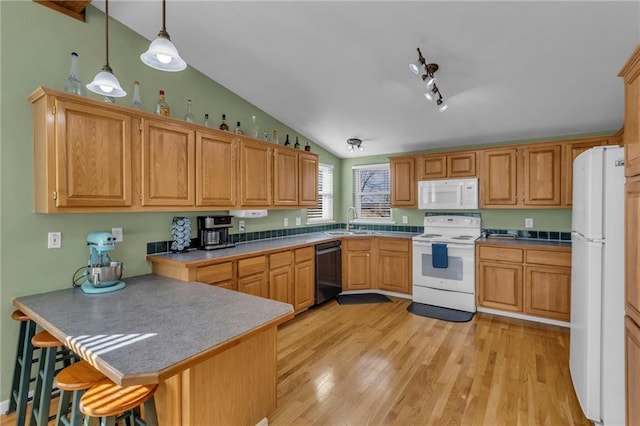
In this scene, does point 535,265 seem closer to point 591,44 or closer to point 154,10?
point 591,44

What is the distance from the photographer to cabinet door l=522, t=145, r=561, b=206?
3547 millimetres

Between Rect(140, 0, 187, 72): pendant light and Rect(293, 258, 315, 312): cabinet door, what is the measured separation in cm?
248

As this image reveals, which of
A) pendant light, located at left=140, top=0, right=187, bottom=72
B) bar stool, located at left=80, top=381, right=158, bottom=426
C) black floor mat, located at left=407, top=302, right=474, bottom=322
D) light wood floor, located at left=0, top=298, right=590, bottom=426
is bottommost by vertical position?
light wood floor, located at left=0, top=298, right=590, bottom=426

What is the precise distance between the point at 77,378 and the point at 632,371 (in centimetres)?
252

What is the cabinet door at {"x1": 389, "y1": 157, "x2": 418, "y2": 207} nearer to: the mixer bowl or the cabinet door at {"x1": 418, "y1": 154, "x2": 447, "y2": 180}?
the cabinet door at {"x1": 418, "y1": 154, "x2": 447, "y2": 180}

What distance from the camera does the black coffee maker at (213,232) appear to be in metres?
3.10

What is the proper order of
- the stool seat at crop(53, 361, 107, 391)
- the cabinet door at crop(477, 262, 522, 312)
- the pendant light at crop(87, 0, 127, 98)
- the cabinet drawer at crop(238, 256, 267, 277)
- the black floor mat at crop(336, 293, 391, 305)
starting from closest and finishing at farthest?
the stool seat at crop(53, 361, 107, 391) < the pendant light at crop(87, 0, 127, 98) < the cabinet drawer at crop(238, 256, 267, 277) < the cabinet door at crop(477, 262, 522, 312) < the black floor mat at crop(336, 293, 391, 305)

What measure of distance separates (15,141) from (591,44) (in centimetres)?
416

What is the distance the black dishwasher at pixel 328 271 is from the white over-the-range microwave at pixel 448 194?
1.42 metres

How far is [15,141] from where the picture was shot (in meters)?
2.04

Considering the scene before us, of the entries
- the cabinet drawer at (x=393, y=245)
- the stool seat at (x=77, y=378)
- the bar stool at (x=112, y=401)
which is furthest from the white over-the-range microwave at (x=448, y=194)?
the stool seat at (x=77, y=378)

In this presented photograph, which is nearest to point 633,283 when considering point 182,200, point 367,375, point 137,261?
point 367,375

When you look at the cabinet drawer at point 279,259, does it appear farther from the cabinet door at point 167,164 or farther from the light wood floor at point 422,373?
the cabinet door at point 167,164

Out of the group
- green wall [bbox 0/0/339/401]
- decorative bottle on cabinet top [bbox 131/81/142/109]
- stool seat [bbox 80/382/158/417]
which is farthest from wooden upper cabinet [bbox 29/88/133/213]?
stool seat [bbox 80/382/158/417]
